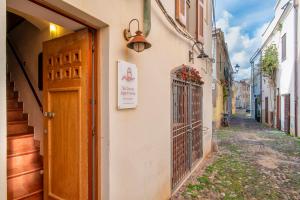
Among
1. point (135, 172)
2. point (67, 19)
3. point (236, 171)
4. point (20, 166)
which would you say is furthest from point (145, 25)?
point (236, 171)

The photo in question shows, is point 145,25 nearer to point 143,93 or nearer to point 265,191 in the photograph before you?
point 143,93

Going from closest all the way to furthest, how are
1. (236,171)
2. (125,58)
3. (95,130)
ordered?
(95,130)
(125,58)
(236,171)

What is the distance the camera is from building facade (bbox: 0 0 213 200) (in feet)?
7.19

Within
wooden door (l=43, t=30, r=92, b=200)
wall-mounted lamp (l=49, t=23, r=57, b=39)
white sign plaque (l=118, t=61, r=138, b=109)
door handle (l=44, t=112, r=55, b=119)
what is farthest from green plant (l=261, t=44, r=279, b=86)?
door handle (l=44, t=112, r=55, b=119)

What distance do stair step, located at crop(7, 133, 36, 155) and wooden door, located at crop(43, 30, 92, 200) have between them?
2.51 ft

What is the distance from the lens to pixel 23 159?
3.07 metres

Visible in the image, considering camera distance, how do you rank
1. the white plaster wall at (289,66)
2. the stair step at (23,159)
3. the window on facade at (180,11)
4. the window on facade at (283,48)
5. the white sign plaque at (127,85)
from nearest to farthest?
the white sign plaque at (127,85)
the stair step at (23,159)
the window on facade at (180,11)
the white plaster wall at (289,66)
the window on facade at (283,48)

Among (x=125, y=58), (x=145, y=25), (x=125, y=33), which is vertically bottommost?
(x=125, y=58)

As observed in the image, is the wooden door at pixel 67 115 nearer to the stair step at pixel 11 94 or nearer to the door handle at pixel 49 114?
the door handle at pixel 49 114

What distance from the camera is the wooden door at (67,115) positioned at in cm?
226

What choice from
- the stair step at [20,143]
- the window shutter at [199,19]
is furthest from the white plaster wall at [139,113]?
the stair step at [20,143]

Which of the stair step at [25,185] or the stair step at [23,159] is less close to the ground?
the stair step at [23,159]

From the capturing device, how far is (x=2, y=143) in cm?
134

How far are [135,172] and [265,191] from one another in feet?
8.87
